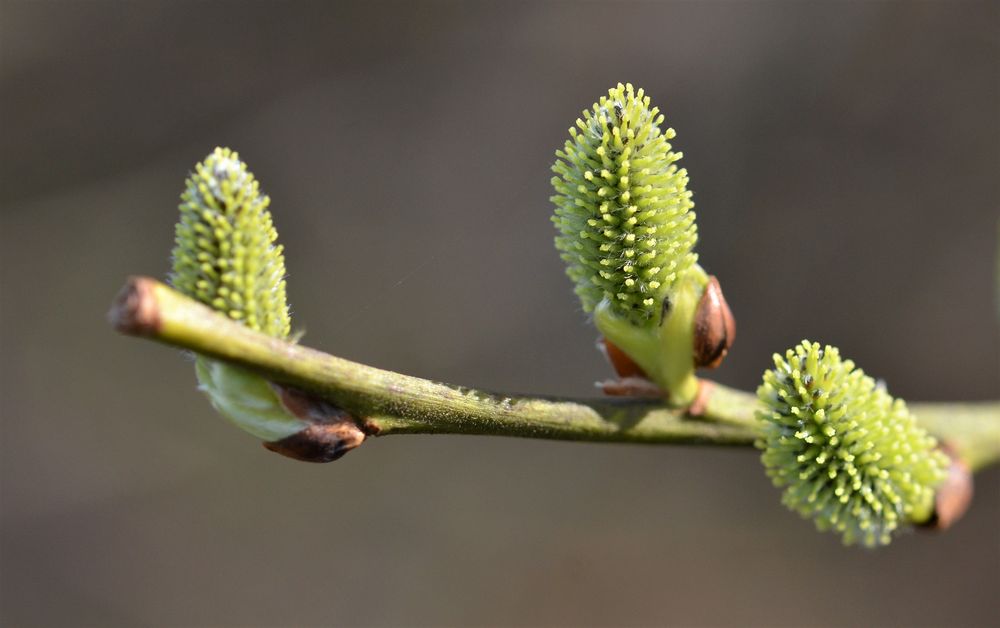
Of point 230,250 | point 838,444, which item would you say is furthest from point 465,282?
point 230,250

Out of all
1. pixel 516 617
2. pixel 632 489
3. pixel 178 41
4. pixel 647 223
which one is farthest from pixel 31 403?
pixel 647 223

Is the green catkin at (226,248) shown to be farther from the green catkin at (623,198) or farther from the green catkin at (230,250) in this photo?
the green catkin at (623,198)

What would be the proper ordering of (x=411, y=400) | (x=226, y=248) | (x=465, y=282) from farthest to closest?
(x=465, y=282) → (x=411, y=400) → (x=226, y=248)

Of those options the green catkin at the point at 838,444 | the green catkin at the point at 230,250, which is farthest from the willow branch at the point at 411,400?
the green catkin at the point at 838,444

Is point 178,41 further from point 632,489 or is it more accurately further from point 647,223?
point 647,223

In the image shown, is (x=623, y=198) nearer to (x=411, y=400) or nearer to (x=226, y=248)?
(x=411, y=400)

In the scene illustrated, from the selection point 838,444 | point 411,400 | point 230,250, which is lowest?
point 838,444

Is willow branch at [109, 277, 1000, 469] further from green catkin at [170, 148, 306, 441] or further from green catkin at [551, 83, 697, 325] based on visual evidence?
green catkin at [551, 83, 697, 325]

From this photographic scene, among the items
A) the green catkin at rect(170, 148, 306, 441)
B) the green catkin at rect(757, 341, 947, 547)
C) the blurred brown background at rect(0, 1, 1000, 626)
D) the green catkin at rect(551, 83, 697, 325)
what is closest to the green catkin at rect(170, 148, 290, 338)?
the green catkin at rect(170, 148, 306, 441)

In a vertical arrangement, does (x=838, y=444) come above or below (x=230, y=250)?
below
